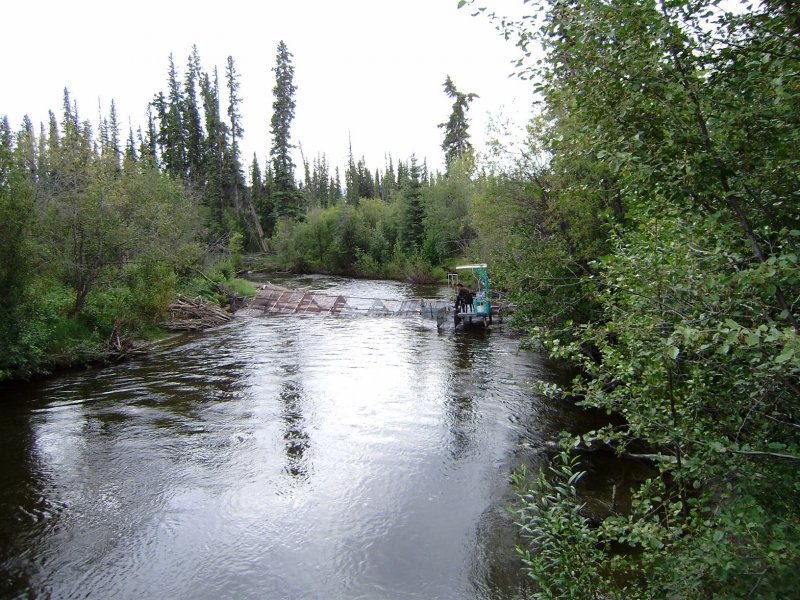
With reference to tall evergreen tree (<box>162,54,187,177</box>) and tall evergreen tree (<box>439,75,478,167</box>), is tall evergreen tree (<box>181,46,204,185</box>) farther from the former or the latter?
tall evergreen tree (<box>439,75,478,167</box>)

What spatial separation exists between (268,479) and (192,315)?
17.5 metres

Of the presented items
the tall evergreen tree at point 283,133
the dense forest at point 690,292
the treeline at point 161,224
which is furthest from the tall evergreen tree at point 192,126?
the dense forest at point 690,292

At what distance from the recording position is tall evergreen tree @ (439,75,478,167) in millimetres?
52500

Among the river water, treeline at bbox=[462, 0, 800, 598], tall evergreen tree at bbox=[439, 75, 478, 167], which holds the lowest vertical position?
the river water

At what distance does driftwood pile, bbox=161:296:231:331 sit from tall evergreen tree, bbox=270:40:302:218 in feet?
113

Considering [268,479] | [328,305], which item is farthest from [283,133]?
[268,479]

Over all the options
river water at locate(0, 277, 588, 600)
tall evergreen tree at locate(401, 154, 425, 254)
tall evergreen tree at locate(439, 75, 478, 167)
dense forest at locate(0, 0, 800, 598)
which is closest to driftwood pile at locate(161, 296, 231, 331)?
river water at locate(0, 277, 588, 600)

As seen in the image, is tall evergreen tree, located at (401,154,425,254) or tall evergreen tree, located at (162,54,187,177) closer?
tall evergreen tree, located at (401,154,425,254)

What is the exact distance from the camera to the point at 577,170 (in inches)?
505

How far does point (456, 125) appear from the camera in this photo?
53719 millimetres

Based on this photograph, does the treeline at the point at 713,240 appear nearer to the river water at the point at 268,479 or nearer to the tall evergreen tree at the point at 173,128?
the river water at the point at 268,479

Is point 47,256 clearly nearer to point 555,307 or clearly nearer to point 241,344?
point 241,344

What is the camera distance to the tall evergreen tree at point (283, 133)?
2290 inches

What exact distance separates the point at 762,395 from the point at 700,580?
1.25 m
